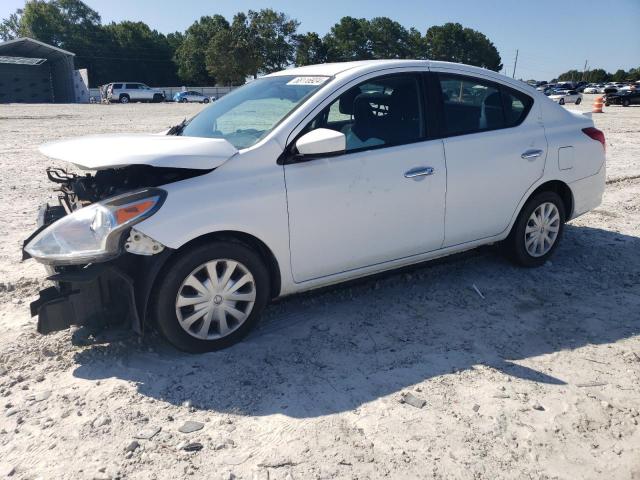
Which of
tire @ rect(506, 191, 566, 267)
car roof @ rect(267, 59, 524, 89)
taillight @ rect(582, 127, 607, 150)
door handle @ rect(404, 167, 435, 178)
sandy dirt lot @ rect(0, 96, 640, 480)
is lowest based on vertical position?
sandy dirt lot @ rect(0, 96, 640, 480)

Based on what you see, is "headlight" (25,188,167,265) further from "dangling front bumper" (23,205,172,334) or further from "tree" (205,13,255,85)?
"tree" (205,13,255,85)

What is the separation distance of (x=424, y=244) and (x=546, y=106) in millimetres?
1827

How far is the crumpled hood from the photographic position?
3201 mm

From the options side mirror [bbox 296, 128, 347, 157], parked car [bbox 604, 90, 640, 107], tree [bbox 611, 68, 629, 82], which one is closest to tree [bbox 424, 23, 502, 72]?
tree [bbox 611, 68, 629, 82]

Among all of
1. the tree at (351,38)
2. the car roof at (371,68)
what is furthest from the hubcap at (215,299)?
the tree at (351,38)

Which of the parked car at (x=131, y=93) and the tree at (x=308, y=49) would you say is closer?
the parked car at (x=131, y=93)

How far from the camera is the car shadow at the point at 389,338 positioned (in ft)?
10.4

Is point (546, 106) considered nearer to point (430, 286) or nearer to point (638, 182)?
point (430, 286)

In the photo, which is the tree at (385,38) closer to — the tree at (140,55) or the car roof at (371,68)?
the tree at (140,55)

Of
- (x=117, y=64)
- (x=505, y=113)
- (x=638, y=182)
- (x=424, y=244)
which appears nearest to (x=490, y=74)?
(x=505, y=113)

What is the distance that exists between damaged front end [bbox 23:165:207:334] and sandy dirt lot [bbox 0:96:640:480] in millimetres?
202

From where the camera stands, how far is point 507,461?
8.48 ft

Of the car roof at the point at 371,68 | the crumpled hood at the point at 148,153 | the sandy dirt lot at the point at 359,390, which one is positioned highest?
the car roof at the point at 371,68

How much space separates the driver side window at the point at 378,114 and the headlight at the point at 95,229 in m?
1.29
